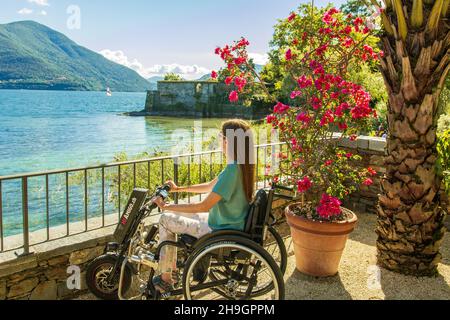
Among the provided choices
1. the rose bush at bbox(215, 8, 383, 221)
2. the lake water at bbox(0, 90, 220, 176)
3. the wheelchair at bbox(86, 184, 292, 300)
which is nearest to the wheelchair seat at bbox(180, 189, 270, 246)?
the wheelchair at bbox(86, 184, 292, 300)

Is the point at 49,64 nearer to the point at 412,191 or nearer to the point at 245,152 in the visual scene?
the point at 412,191

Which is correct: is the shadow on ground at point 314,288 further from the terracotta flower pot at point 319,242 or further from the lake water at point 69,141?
the lake water at point 69,141

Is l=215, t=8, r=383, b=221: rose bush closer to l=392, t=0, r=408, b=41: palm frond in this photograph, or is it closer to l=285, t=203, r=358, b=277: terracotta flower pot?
l=285, t=203, r=358, b=277: terracotta flower pot

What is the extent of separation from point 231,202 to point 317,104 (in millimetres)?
1502

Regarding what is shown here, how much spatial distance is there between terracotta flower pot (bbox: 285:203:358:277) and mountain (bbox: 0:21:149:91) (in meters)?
118

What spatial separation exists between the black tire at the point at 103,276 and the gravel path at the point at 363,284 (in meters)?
0.22

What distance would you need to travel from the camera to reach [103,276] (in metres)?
3.12

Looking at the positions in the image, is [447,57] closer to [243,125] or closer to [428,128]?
[428,128]

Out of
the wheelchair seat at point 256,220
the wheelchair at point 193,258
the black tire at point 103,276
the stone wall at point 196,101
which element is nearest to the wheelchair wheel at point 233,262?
the wheelchair at point 193,258

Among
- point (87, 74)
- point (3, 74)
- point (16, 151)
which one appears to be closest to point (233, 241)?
point (16, 151)

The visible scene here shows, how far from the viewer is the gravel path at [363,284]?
330 cm

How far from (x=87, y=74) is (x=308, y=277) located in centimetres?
13913

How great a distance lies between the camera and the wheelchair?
2.51 m

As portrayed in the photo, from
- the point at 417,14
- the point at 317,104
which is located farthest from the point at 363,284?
the point at 417,14
